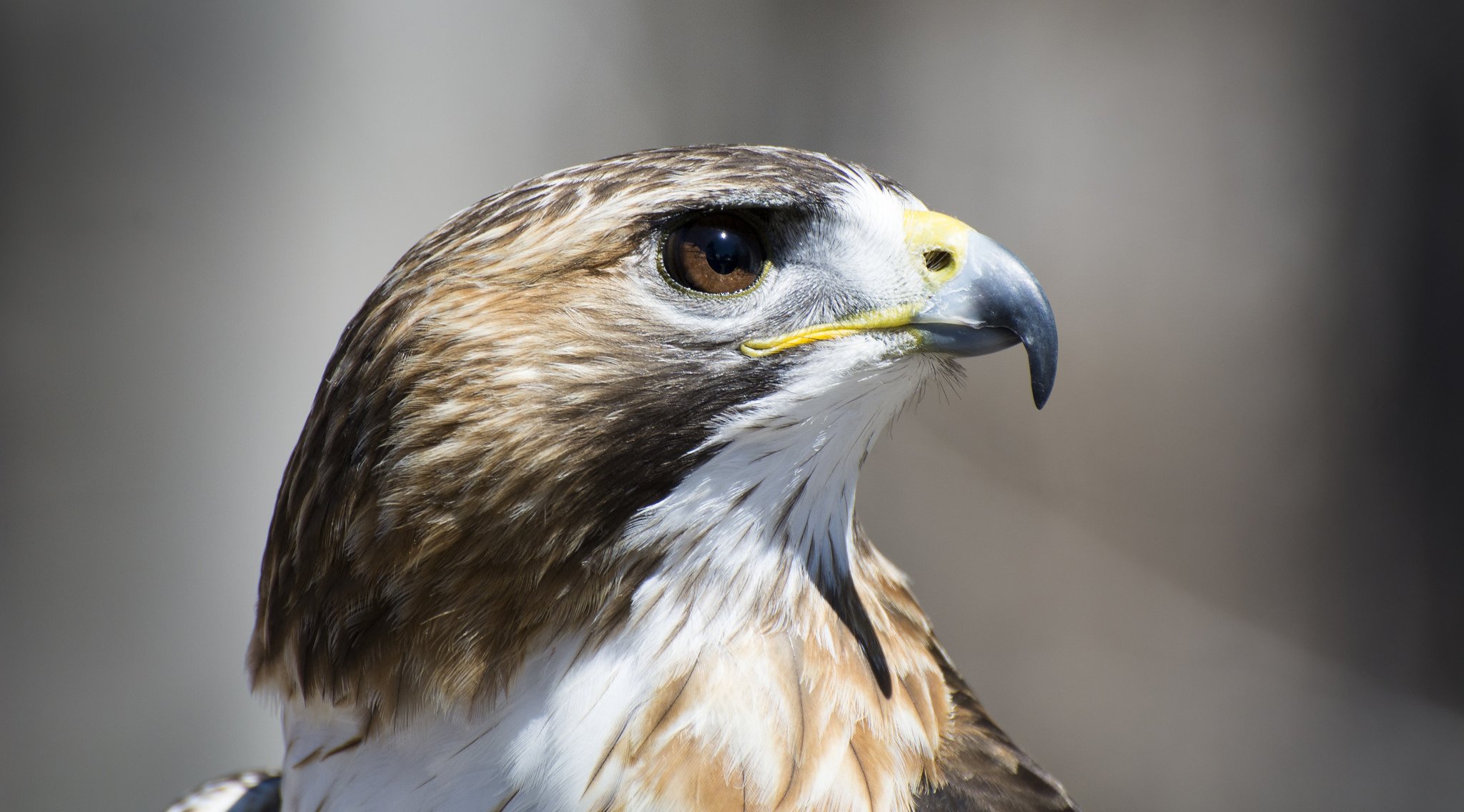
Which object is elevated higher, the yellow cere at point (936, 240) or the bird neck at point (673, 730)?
the yellow cere at point (936, 240)

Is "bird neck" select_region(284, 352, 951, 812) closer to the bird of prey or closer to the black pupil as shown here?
the bird of prey

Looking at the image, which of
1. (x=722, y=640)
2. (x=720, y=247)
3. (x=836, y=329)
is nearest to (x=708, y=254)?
(x=720, y=247)

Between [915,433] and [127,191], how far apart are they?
238 cm

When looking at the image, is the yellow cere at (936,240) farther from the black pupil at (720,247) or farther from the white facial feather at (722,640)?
the black pupil at (720,247)

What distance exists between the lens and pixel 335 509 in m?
0.98

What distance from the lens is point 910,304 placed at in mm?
975

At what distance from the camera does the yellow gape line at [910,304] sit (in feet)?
3.15

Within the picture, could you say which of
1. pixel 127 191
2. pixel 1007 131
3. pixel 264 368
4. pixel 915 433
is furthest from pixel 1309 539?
pixel 127 191

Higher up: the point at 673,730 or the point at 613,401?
the point at 613,401

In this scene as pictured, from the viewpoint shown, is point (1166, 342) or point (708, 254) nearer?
point (708, 254)

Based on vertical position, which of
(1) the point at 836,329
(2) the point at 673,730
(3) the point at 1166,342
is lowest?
(2) the point at 673,730

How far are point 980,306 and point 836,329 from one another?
135 millimetres

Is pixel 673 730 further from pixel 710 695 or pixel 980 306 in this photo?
pixel 980 306

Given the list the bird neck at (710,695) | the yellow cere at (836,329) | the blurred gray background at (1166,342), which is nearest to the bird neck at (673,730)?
the bird neck at (710,695)
